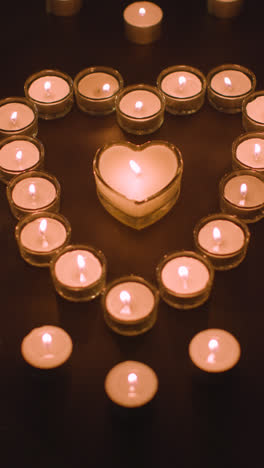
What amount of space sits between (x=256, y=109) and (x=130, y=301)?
0.89 m

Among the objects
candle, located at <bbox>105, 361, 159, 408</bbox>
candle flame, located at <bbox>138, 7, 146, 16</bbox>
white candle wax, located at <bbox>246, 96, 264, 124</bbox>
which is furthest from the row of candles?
candle flame, located at <bbox>138, 7, 146, 16</bbox>

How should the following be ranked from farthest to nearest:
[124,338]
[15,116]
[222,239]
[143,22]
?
[143,22] → [15,116] → [222,239] → [124,338]

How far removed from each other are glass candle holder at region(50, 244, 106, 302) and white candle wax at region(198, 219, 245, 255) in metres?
0.32

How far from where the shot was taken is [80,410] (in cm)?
195

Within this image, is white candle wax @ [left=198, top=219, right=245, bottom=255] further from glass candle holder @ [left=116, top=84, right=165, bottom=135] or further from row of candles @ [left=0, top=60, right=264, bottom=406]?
glass candle holder @ [left=116, top=84, right=165, bottom=135]

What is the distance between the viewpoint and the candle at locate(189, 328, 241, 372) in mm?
1963

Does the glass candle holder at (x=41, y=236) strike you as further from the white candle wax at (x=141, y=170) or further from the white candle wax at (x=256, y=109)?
the white candle wax at (x=256, y=109)

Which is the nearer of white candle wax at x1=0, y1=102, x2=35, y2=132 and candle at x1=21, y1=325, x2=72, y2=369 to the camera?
candle at x1=21, y1=325, x2=72, y2=369

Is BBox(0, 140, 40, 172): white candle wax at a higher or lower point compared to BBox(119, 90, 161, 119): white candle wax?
lower

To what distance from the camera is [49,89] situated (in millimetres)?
2580

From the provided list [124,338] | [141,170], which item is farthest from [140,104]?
[124,338]

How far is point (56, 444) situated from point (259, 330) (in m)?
0.65

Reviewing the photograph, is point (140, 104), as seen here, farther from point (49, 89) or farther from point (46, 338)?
point (46, 338)

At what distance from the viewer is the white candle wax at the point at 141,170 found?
2246mm
